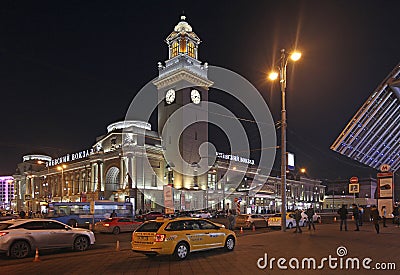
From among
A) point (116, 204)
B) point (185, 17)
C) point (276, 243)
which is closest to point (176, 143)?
point (185, 17)

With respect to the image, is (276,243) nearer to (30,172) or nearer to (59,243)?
(59,243)

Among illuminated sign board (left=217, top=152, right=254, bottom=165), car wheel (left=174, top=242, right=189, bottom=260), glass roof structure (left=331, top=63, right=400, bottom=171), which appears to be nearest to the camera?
car wheel (left=174, top=242, right=189, bottom=260)

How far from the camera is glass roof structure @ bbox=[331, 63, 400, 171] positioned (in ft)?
108

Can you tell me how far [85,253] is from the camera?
56.9 ft

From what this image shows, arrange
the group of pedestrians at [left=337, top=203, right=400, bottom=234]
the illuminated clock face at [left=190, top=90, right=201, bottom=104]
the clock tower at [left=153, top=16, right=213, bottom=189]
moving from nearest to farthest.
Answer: the group of pedestrians at [left=337, top=203, right=400, bottom=234] → the clock tower at [left=153, top=16, right=213, bottom=189] → the illuminated clock face at [left=190, top=90, right=201, bottom=104]

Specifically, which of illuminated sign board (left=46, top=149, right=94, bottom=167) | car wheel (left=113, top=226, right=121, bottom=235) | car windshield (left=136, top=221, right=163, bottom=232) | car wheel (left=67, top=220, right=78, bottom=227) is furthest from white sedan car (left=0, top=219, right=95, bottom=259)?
illuminated sign board (left=46, top=149, right=94, bottom=167)

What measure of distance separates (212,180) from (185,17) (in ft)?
128

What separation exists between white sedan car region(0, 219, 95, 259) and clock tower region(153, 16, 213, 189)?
66.4 metres

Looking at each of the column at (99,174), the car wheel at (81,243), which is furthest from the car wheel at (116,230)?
the column at (99,174)

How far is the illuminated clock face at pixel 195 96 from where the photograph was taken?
296 ft

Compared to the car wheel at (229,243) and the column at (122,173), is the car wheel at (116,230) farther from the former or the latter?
the column at (122,173)

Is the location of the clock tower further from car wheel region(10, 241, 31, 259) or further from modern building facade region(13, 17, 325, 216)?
car wheel region(10, 241, 31, 259)

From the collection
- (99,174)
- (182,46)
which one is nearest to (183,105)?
(182,46)

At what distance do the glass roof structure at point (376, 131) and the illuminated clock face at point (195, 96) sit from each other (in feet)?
164
